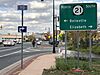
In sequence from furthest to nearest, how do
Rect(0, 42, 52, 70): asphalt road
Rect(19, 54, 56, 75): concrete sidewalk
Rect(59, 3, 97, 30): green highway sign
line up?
Rect(0, 42, 52, 70): asphalt road → Rect(19, 54, 56, 75): concrete sidewalk → Rect(59, 3, 97, 30): green highway sign

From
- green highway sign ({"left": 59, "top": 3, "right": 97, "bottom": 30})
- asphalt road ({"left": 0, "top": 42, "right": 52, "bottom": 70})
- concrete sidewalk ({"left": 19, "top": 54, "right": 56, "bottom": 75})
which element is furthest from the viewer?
asphalt road ({"left": 0, "top": 42, "right": 52, "bottom": 70})

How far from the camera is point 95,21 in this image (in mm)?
17016

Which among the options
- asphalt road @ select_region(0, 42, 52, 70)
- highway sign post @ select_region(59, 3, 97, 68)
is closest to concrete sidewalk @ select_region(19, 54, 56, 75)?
asphalt road @ select_region(0, 42, 52, 70)

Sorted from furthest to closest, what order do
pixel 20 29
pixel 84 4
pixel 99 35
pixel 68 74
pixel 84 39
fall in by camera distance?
pixel 99 35 < pixel 84 39 < pixel 20 29 < pixel 84 4 < pixel 68 74

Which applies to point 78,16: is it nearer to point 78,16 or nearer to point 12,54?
point 78,16

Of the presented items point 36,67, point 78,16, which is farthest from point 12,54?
point 78,16

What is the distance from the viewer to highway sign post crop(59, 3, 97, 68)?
1697 centimetres

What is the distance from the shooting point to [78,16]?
17.1 meters

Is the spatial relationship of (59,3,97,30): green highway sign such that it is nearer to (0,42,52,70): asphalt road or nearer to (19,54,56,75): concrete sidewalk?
(19,54,56,75): concrete sidewalk

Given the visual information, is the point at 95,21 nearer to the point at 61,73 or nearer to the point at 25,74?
the point at 61,73

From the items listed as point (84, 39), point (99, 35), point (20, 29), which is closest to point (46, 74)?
point (20, 29)

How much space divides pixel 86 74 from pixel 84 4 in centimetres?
342

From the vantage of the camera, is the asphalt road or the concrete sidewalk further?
the asphalt road

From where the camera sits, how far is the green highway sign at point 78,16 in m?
17.0
